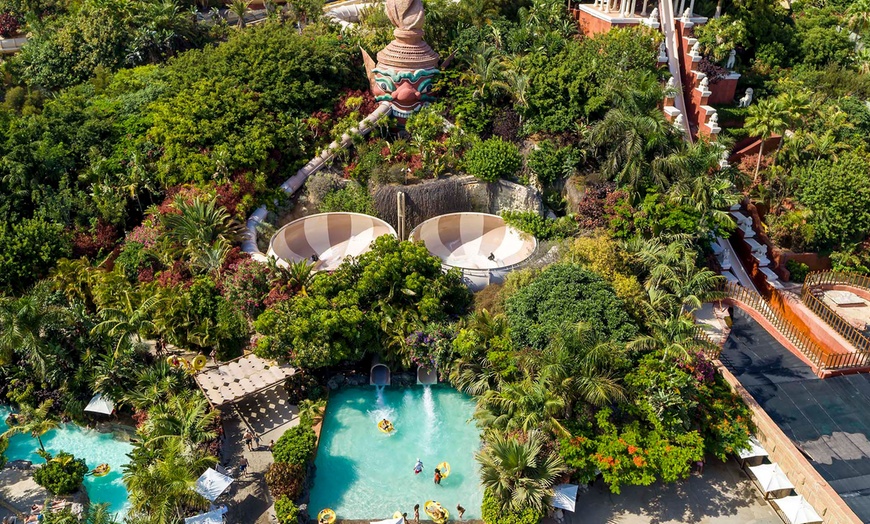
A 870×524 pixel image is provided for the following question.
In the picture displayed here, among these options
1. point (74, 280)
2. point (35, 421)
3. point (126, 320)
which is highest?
point (126, 320)

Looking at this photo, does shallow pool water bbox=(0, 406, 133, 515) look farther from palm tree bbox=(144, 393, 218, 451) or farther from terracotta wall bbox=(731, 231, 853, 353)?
terracotta wall bbox=(731, 231, 853, 353)

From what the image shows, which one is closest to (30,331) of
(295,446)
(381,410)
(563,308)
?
(295,446)

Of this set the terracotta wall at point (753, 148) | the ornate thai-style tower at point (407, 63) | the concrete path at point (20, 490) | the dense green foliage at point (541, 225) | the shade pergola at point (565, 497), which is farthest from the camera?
the terracotta wall at point (753, 148)

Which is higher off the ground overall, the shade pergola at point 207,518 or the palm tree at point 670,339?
the palm tree at point 670,339

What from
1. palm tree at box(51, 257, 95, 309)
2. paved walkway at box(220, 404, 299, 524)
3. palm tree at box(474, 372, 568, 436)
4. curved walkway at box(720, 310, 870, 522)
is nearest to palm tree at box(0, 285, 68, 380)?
palm tree at box(51, 257, 95, 309)

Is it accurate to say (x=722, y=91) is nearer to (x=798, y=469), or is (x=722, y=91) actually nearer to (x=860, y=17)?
A: (x=860, y=17)

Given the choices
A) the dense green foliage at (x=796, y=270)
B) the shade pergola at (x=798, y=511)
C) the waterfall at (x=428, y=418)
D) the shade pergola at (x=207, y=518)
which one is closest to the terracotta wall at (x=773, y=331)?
the shade pergola at (x=798, y=511)

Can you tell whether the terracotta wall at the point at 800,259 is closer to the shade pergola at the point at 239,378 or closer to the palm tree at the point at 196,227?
the shade pergola at the point at 239,378

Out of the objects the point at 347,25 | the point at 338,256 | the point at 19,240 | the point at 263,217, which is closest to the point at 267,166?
the point at 263,217
